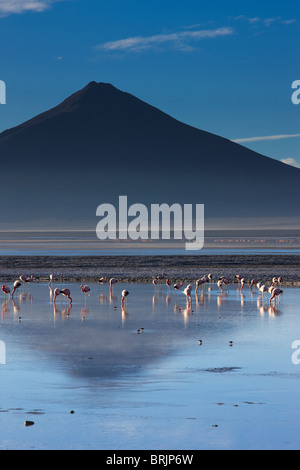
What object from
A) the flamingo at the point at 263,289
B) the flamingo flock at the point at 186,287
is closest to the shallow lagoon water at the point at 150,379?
the flamingo flock at the point at 186,287

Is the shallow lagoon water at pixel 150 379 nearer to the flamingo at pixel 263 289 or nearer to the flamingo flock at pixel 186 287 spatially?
the flamingo flock at pixel 186 287

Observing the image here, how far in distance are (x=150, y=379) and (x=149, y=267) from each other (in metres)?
29.4

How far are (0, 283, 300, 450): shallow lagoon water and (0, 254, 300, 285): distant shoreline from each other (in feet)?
42.5

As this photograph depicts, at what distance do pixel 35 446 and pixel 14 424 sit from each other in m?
1.02

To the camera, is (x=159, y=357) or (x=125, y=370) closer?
(x=125, y=370)

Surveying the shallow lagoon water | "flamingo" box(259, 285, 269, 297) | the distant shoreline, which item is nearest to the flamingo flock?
"flamingo" box(259, 285, 269, 297)

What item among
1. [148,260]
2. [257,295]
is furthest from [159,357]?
[148,260]

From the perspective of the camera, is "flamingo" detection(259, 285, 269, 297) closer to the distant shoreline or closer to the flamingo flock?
the flamingo flock

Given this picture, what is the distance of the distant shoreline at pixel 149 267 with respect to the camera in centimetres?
3619

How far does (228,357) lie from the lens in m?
15.5

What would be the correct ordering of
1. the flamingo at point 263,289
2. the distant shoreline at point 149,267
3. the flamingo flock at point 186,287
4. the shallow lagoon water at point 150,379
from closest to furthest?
the shallow lagoon water at point 150,379, the flamingo flock at point 186,287, the flamingo at point 263,289, the distant shoreline at point 149,267

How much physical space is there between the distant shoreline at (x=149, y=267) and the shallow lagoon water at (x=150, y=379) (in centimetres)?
1296

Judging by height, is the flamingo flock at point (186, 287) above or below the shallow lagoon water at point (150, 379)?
above
